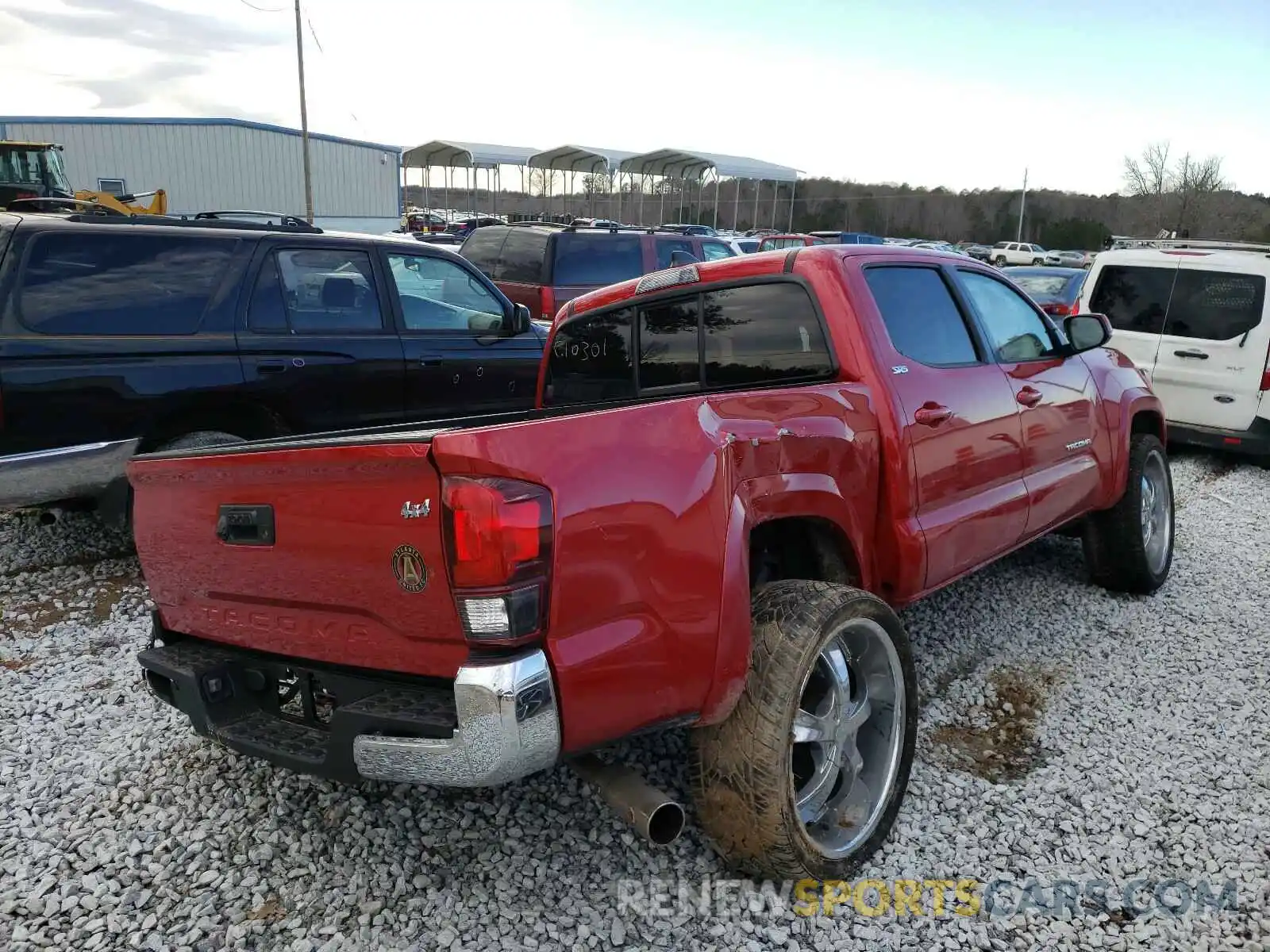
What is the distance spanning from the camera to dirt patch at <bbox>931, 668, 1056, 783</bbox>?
344 centimetres

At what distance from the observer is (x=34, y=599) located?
15.7 ft

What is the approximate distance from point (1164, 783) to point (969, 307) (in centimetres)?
206

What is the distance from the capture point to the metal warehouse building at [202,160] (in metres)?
37.1

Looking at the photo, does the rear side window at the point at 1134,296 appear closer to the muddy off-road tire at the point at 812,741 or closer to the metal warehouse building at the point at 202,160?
the muddy off-road tire at the point at 812,741

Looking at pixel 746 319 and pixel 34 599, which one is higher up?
pixel 746 319

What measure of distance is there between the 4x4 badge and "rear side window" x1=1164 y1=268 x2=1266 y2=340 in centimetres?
846

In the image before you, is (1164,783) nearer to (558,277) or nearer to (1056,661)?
(1056,661)

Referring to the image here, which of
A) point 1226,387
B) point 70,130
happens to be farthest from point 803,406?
point 70,130

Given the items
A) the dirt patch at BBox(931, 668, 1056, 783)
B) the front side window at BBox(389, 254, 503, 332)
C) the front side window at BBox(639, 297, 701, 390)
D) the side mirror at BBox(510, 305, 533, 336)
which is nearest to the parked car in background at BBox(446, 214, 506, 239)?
the front side window at BBox(389, 254, 503, 332)

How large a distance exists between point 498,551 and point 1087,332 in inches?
149

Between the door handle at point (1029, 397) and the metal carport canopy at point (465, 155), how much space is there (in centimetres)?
4686

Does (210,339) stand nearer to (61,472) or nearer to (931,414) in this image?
(61,472)

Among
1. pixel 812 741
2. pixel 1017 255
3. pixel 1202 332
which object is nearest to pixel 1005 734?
pixel 812 741

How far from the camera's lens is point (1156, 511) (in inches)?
215
